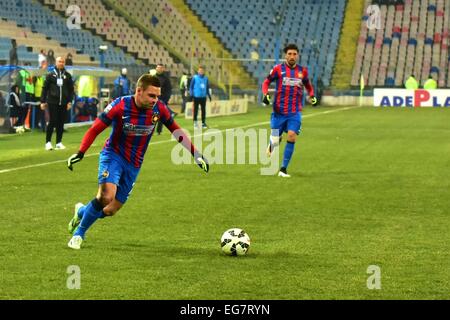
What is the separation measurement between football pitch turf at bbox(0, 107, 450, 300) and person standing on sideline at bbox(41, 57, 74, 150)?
64.8 inches

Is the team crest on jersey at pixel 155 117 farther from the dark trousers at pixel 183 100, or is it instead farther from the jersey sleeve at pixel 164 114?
the dark trousers at pixel 183 100

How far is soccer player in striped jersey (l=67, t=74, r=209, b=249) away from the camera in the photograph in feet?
31.2

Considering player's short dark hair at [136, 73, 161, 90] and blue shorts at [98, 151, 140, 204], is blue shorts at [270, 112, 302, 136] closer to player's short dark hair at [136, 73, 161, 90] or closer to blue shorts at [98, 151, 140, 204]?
blue shorts at [98, 151, 140, 204]

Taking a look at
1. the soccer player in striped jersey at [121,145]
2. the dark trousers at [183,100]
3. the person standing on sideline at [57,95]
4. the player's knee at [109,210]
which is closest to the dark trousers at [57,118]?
the person standing on sideline at [57,95]

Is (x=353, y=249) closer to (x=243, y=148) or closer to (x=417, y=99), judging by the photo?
(x=243, y=148)

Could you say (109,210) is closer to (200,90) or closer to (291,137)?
(291,137)

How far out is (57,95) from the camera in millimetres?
22547

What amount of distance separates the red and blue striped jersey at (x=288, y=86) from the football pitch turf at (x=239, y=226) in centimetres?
123

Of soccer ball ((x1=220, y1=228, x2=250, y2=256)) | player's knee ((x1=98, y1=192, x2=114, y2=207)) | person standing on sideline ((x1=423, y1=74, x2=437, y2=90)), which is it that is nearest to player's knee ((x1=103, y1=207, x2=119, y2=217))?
player's knee ((x1=98, y1=192, x2=114, y2=207))

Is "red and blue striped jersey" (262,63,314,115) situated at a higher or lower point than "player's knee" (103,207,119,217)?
higher

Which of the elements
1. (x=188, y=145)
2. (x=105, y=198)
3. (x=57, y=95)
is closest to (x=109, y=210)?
(x=105, y=198)

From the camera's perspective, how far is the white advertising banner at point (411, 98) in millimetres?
52688
